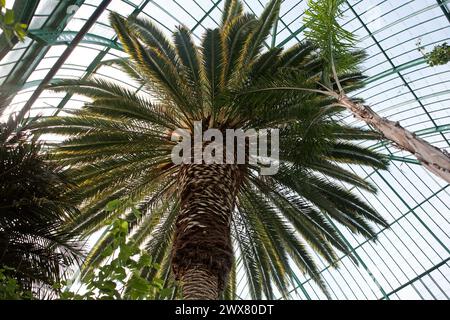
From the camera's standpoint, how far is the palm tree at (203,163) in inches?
348

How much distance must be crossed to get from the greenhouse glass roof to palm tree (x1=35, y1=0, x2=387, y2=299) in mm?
3387

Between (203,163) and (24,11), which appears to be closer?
(203,163)

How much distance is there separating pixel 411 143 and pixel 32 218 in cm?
422

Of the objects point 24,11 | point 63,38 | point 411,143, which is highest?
A: point 63,38

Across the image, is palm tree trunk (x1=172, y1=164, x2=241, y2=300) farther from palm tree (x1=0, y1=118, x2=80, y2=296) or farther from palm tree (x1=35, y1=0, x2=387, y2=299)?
palm tree (x1=0, y1=118, x2=80, y2=296)

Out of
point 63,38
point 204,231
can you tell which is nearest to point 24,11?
point 63,38

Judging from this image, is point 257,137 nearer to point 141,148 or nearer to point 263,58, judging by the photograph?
point 263,58

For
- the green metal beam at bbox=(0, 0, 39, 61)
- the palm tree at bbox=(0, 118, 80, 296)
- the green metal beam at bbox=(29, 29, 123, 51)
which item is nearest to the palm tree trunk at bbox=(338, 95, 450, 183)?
the palm tree at bbox=(0, 118, 80, 296)

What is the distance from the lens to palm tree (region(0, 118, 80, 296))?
539cm

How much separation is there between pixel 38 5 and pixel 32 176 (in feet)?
25.9

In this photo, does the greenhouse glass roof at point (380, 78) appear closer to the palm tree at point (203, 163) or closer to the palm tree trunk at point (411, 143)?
the palm tree at point (203, 163)

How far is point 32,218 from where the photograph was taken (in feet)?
18.6

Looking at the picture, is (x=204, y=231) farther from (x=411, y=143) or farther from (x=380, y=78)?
(x=380, y=78)
